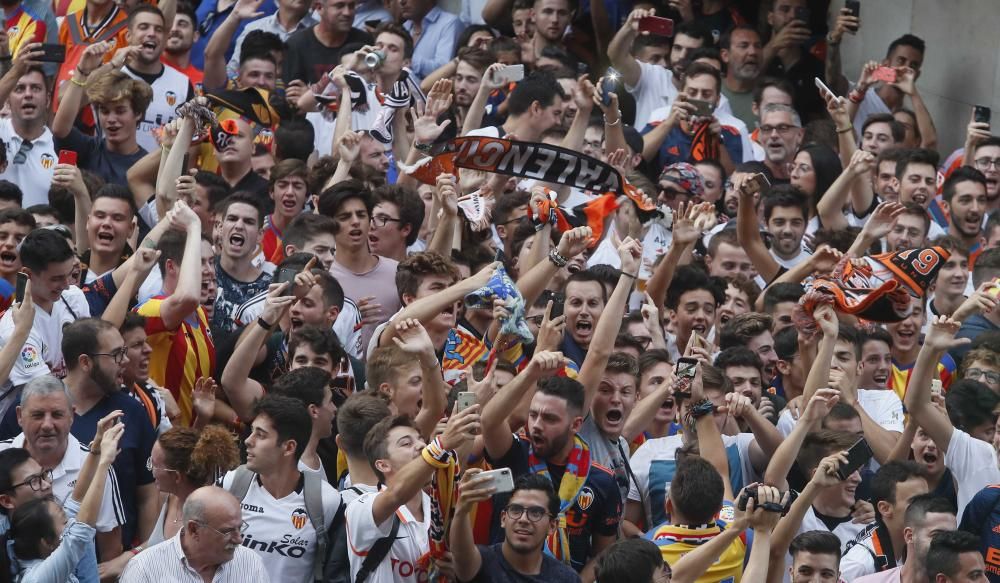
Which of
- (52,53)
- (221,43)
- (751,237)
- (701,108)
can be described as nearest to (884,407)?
(751,237)

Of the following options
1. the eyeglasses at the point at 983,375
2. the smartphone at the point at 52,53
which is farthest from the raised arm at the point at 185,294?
the eyeglasses at the point at 983,375

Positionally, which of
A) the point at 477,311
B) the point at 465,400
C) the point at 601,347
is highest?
the point at 465,400

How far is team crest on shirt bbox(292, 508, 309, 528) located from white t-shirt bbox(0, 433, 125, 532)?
88 centimetres

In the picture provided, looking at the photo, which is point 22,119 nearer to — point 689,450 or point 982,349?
point 689,450

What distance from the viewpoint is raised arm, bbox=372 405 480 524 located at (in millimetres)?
7426

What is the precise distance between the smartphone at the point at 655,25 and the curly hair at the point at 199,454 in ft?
22.6

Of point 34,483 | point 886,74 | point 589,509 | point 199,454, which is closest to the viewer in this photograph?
point 34,483

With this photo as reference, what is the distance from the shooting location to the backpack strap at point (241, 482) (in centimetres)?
790

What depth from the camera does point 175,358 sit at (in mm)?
9609

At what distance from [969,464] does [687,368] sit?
1.62 meters

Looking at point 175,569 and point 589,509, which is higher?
point 175,569

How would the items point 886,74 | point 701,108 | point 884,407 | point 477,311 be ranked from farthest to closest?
point 886,74 < point 701,108 < point 884,407 < point 477,311

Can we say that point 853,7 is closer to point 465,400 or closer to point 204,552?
point 465,400

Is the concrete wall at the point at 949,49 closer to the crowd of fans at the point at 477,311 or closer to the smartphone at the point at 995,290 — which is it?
the crowd of fans at the point at 477,311
